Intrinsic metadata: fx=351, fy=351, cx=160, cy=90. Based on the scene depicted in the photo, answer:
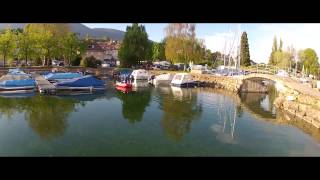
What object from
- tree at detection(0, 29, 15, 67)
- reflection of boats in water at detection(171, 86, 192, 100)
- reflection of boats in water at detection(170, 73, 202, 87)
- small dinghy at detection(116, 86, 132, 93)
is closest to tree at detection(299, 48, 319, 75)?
reflection of boats in water at detection(170, 73, 202, 87)

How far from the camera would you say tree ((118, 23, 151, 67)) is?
26844 mm

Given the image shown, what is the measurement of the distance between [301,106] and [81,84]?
30.3 feet

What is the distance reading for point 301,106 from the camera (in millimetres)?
11477

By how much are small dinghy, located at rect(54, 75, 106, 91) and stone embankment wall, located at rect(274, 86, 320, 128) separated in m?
7.96

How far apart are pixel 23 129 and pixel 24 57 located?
48.0 ft

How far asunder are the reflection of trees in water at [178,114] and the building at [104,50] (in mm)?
18052

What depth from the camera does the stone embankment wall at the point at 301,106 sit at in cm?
1032

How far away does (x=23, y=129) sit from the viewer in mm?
8633

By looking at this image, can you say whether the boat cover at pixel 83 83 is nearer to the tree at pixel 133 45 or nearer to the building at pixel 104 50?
the tree at pixel 133 45

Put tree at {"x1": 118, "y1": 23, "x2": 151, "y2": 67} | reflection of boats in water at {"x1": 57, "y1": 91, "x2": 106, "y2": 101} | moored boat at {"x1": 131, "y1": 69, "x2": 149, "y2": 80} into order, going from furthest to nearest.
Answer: tree at {"x1": 118, "y1": 23, "x2": 151, "y2": 67}
moored boat at {"x1": 131, "y1": 69, "x2": 149, "y2": 80}
reflection of boats in water at {"x1": 57, "y1": 91, "x2": 106, "y2": 101}

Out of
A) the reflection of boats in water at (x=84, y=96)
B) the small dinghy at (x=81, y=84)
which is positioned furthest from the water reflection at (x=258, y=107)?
the small dinghy at (x=81, y=84)

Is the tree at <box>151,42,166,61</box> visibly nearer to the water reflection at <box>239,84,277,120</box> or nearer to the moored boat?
the moored boat
